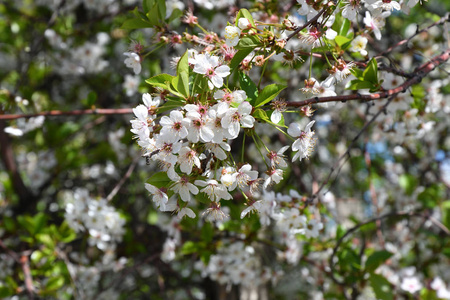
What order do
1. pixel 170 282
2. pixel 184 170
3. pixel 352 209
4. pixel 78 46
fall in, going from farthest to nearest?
1. pixel 352 209
2. pixel 170 282
3. pixel 78 46
4. pixel 184 170

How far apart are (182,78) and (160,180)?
0.28 metres

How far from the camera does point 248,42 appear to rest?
1088mm

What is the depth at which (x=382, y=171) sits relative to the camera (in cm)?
379

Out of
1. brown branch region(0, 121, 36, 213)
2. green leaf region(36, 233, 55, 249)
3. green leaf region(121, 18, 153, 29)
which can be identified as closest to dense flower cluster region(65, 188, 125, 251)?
green leaf region(36, 233, 55, 249)

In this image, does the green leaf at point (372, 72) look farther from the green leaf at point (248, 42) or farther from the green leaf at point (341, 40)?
the green leaf at point (248, 42)

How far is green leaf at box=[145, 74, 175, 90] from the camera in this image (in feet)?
3.58

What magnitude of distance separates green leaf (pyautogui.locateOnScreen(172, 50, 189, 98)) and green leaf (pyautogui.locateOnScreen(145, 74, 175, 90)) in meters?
0.03

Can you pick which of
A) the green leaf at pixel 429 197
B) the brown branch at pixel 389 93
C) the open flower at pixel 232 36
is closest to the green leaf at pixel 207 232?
the brown branch at pixel 389 93

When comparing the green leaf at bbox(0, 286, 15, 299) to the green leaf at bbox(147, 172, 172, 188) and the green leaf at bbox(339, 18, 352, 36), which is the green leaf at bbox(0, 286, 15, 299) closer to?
the green leaf at bbox(147, 172, 172, 188)

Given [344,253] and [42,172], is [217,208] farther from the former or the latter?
[42,172]

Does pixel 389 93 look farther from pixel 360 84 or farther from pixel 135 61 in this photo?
pixel 135 61

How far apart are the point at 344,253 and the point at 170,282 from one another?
186 cm

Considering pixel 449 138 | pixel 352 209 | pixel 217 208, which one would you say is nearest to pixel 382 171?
pixel 449 138

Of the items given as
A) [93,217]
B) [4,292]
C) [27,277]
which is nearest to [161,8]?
[93,217]
